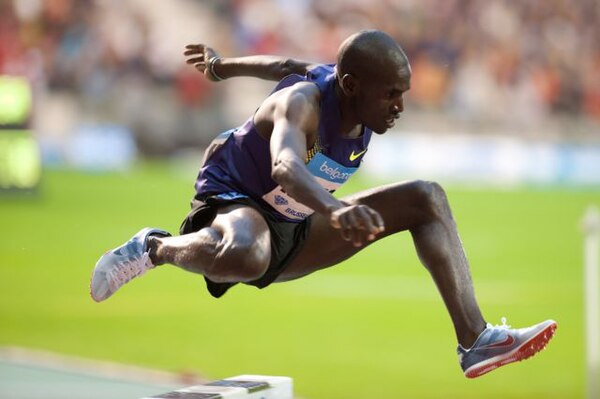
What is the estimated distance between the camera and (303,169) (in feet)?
13.9

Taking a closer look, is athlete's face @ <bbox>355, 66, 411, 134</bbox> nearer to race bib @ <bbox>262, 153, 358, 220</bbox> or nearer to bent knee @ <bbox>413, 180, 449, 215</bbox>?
race bib @ <bbox>262, 153, 358, 220</bbox>

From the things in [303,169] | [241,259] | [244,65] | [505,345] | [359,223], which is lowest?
[505,345]

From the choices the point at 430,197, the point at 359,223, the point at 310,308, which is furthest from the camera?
the point at 310,308

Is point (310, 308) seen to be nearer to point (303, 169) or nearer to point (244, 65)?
point (244, 65)

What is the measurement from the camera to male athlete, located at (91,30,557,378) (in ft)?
15.3

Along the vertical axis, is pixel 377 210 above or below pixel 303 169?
above

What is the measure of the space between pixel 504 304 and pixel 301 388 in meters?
4.47

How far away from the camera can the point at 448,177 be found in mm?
24109

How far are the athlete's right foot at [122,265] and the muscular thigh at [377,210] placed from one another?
2.18ft

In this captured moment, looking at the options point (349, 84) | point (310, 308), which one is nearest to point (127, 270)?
point (349, 84)

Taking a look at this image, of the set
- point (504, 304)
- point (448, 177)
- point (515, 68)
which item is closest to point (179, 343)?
point (504, 304)

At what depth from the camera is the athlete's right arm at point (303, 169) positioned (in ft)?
12.8

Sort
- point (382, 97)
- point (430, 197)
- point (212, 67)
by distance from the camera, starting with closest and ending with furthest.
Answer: point (382, 97) < point (430, 197) < point (212, 67)

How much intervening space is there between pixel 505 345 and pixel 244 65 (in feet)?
6.38
